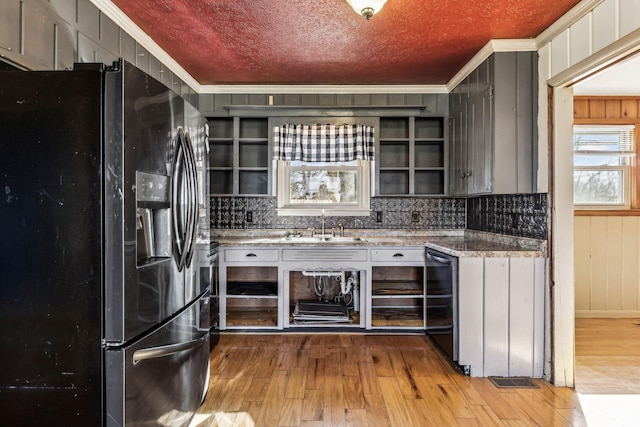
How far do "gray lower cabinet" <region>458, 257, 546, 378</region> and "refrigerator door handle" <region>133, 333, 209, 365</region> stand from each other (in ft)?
5.89

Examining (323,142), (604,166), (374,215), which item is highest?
(323,142)

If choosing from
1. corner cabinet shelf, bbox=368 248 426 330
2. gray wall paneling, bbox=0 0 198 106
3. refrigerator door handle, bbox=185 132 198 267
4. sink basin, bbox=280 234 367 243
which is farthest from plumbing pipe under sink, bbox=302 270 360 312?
gray wall paneling, bbox=0 0 198 106

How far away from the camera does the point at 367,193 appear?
4.00 m

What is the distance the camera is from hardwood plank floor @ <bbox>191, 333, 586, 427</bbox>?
6.75 feet

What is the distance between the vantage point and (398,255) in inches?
135

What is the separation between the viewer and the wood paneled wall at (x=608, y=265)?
12.7ft

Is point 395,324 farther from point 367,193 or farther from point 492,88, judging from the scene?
point 492,88

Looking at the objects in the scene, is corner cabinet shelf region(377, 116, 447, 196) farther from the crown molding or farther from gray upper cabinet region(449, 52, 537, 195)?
gray upper cabinet region(449, 52, 537, 195)

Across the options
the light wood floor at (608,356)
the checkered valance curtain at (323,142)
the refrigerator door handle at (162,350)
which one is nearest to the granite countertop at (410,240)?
the checkered valance curtain at (323,142)

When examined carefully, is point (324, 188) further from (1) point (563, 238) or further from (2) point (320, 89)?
(1) point (563, 238)

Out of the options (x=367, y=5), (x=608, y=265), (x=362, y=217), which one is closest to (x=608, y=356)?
(x=608, y=265)

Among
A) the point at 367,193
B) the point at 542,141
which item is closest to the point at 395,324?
the point at 367,193

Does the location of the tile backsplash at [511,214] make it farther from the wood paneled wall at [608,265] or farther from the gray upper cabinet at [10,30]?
the gray upper cabinet at [10,30]

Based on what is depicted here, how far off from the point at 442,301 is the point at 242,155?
2.51 meters
